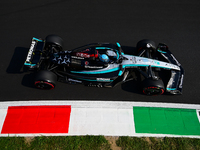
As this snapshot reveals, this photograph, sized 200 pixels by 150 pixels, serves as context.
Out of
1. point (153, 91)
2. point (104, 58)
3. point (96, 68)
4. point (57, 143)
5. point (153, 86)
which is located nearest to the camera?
point (57, 143)

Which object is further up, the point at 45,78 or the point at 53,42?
the point at 53,42

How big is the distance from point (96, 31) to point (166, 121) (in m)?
5.85

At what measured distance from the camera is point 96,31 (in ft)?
30.2

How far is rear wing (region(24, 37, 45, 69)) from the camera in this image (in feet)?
21.3

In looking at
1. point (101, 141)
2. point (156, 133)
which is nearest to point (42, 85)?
point (101, 141)

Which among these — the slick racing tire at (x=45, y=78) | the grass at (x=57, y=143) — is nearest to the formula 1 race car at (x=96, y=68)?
the slick racing tire at (x=45, y=78)

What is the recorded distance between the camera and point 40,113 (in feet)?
21.7

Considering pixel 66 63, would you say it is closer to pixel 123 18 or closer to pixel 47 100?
pixel 47 100

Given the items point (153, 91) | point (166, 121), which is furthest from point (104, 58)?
point (166, 121)

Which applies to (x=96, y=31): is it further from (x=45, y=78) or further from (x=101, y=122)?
(x=101, y=122)

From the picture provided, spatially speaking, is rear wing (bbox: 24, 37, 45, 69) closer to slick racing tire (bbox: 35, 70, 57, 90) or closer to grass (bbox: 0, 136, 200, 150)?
slick racing tire (bbox: 35, 70, 57, 90)

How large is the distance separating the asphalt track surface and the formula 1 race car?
21.4 inches

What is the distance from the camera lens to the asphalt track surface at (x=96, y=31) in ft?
23.5

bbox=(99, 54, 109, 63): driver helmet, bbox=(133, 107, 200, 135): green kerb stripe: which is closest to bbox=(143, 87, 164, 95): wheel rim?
bbox=(133, 107, 200, 135): green kerb stripe
